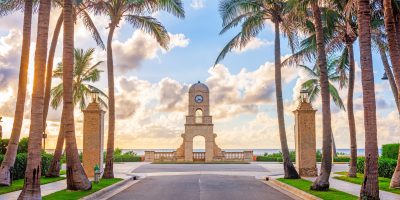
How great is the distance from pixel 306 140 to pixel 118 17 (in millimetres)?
12550

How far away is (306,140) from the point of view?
28.0 metres

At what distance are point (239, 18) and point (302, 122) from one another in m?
6.96

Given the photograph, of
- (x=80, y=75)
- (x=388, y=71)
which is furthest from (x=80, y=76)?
(x=388, y=71)

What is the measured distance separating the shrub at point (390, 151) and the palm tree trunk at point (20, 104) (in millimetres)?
20616

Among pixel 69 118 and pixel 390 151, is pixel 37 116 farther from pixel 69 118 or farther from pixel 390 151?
pixel 390 151

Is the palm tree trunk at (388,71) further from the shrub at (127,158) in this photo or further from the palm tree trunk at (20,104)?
the shrub at (127,158)

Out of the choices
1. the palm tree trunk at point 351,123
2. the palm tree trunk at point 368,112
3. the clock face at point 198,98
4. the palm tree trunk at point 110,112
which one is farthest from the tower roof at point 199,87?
the palm tree trunk at point 368,112

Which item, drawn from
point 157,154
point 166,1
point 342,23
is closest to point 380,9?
point 342,23

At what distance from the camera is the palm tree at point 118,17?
2500 cm

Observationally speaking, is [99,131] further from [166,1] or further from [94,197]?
[94,197]

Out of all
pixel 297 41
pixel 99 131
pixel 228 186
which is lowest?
pixel 228 186

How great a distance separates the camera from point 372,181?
14.2 meters

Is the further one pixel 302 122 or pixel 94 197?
pixel 302 122

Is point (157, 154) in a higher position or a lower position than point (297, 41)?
lower
